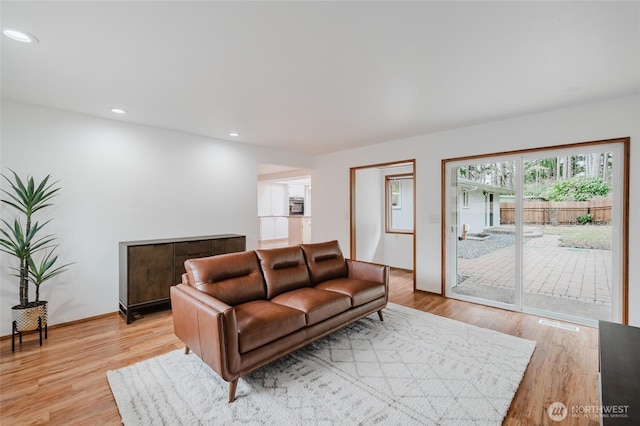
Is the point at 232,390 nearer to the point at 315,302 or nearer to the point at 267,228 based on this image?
the point at 315,302

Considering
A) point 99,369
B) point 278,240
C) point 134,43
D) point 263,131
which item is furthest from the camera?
point 278,240

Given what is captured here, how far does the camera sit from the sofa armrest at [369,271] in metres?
3.32

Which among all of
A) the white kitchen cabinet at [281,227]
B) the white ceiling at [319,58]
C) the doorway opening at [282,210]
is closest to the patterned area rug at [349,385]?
the white ceiling at [319,58]

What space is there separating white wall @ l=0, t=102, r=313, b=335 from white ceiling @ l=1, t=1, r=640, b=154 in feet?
1.02

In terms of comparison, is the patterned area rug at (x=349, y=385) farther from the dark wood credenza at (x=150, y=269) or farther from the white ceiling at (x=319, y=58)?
the white ceiling at (x=319, y=58)

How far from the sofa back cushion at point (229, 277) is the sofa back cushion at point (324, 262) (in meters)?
0.69

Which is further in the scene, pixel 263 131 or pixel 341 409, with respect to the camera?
pixel 263 131

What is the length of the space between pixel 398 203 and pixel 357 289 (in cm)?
375

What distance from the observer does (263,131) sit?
4.20 meters

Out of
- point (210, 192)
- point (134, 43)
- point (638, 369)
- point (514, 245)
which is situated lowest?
point (638, 369)

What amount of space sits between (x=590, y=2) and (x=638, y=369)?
79.4 inches

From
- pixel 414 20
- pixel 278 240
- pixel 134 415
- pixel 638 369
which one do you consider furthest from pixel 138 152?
pixel 278 240

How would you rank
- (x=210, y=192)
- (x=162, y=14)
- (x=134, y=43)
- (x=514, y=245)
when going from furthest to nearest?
(x=210, y=192), (x=514, y=245), (x=134, y=43), (x=162, y=14)

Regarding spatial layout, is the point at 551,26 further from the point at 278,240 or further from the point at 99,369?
the point at 278,240
